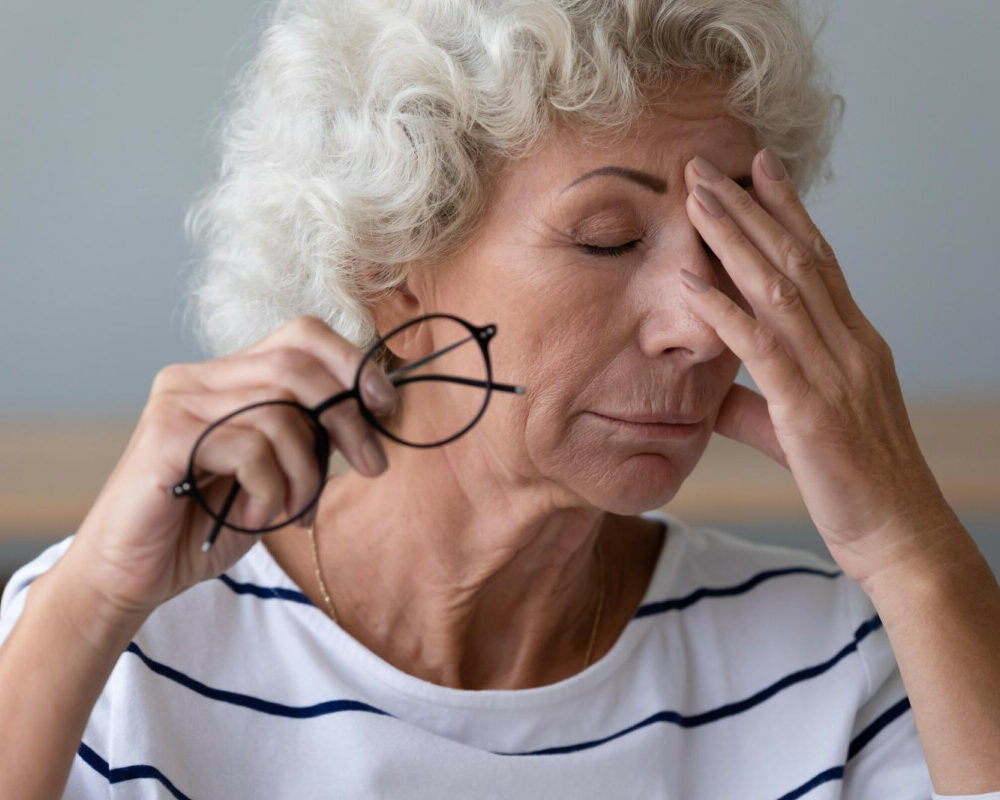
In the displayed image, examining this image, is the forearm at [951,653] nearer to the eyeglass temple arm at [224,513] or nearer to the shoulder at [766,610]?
the shoulder at [766,610]

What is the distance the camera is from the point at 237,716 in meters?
1.38

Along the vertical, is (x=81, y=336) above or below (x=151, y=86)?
below

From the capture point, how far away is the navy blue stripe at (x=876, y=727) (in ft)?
5.10

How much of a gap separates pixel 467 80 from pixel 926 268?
6.14 ft

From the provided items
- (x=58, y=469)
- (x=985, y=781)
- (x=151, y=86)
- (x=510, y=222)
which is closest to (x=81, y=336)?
(x=58, y=469)

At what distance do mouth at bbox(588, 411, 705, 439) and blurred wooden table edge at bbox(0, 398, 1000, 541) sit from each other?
1.34m

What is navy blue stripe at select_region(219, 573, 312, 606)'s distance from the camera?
1470 millimetres

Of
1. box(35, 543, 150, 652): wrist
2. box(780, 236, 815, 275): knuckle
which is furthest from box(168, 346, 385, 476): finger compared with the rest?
box(780, 236, 815, 275): knuckle

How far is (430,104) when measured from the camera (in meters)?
1.31

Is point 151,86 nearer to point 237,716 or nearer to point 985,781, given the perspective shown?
point 237,716

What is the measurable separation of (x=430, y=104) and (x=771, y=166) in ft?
1.33

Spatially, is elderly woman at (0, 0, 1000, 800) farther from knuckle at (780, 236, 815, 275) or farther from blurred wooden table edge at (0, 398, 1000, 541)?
blurred wooden table edge at (0, 398, 1000, 541)

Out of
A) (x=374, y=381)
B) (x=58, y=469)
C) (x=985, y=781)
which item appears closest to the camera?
(x=374, y=381)

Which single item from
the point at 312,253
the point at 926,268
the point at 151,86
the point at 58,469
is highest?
the point at 151,86
